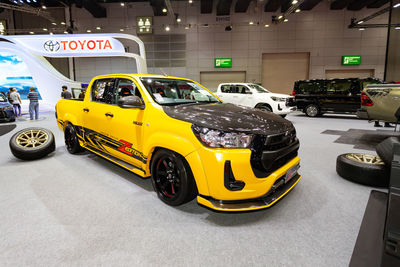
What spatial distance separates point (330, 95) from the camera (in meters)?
10.2

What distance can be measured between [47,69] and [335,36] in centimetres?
2076

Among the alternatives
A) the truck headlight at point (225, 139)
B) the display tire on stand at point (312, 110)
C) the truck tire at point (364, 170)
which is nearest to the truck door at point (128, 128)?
the truck headlight at point (225, 139)

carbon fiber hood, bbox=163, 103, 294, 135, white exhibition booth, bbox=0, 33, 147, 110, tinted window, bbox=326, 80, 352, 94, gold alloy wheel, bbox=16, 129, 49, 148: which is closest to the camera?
carbon fiber hood, bbox=163, 103, 294, 135

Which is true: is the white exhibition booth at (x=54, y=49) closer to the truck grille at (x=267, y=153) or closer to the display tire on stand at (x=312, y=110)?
the display tire on stand at (x=312, y=110)

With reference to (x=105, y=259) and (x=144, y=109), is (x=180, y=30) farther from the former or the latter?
(x=105, y=259)

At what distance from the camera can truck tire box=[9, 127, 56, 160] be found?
4.16 meters

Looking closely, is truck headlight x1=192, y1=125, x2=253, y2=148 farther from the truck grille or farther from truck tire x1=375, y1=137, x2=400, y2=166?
truck tire x1=375, y1=137, x2=400, y2=166

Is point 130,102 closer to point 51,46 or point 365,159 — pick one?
point 365,159

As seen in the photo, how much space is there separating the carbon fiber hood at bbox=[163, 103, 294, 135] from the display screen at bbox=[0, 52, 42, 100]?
14811mm

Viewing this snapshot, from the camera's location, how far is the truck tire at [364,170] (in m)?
2.88

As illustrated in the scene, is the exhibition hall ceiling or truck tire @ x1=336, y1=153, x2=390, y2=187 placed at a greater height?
the exhibition hall ceiling

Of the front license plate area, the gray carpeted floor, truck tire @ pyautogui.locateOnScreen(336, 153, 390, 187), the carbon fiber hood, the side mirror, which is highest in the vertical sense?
the side mirror

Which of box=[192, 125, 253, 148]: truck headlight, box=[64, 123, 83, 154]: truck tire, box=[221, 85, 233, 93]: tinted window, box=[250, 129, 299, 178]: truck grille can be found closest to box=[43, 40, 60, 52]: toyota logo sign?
box=[221, 85, 233, 93]: tinted window

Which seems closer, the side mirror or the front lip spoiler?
the front lip spoiler
